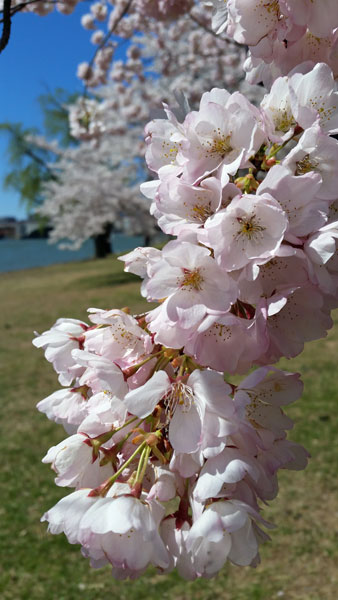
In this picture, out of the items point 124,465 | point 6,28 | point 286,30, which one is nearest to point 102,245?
point 6,28

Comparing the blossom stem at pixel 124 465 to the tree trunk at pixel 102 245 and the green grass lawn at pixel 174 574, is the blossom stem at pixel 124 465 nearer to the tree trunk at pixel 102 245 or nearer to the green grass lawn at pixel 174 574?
the green grass lawn at pixel 174 574

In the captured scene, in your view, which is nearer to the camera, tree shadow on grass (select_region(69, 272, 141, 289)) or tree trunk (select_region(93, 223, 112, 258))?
tree shadow on grass (select_region(69, 272, 141, 289))

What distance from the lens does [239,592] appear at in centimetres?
249

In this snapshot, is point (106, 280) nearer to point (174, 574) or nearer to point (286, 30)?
point (174, 574)

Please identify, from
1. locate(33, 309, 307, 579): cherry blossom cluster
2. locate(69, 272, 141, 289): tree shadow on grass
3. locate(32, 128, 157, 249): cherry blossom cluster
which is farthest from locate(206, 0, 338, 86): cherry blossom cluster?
locate(32, 128, 157, 249): cherry blossom cluster

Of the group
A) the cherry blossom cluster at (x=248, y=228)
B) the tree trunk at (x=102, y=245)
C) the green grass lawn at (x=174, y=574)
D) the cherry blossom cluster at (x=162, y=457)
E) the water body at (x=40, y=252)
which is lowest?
the water body at (x=40, y=252)

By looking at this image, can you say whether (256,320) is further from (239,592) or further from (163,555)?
(239,592)

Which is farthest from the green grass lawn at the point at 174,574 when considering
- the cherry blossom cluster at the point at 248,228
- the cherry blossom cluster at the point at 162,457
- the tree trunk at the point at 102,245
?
the tree trunk at the point at 102,245

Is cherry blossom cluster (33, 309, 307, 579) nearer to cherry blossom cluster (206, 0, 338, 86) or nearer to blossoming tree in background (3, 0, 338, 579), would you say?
blossoming tree in background (3, 0, 338, 579)

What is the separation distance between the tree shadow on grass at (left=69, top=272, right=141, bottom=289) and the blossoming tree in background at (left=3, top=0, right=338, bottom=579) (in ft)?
38.9

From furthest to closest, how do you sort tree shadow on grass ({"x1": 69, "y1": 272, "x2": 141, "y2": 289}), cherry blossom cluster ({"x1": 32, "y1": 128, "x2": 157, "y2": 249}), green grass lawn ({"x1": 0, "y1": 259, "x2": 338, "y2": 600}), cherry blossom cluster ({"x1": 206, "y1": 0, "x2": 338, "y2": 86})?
cherry blossom cluster ({"x1": 32, "y1": 128, "x2": 157, "y2": 249}) → tree shadow on grass ({"x1": 69, "y1": 272, "x2": 141, "y2": 289}) → green grass lawn ({"x1": 0, "y1": 259, "x2": 338, "y2": 600}) → cherry blossom cluster ({"x1": 206, "y1": 0, "x2": 338, "y2": 86})

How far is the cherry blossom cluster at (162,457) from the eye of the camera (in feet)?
1.83

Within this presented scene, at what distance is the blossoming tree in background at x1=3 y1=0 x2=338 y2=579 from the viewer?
1.80 feet

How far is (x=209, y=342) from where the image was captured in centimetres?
58
